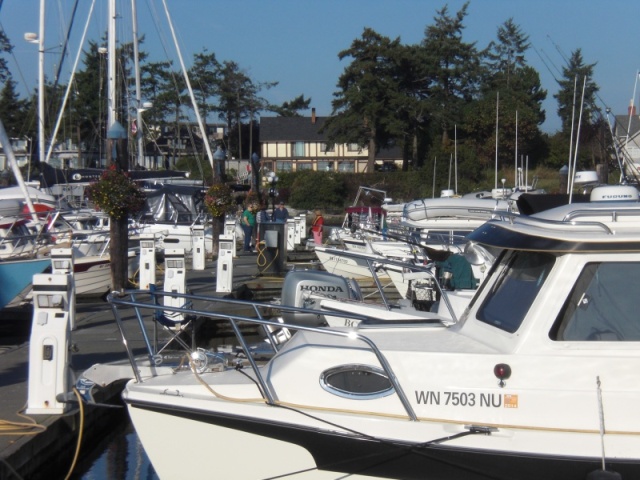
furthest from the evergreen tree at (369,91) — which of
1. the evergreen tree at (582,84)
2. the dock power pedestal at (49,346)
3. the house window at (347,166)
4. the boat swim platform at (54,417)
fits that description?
the dock power pedestal at (49,346)

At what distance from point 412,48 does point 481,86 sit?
649cm

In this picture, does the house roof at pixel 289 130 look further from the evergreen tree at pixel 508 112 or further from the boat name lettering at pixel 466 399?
the boat name lettering at pixel 466 399

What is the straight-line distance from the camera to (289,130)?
8600cm

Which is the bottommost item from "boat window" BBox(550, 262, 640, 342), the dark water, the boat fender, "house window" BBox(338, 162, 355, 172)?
the dark water

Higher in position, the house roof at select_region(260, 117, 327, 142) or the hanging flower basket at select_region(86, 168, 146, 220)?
the house roof at select_region(260, 117, 327, 142)

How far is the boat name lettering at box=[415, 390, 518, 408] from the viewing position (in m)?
5.54

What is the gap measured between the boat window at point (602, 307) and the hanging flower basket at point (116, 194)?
12256 millimetres

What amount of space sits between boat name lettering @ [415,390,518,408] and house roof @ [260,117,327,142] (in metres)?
79.3

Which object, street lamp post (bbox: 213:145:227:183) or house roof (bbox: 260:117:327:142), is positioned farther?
house roof (bbox: 260:117:327:142)

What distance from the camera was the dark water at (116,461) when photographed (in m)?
→ 7.98

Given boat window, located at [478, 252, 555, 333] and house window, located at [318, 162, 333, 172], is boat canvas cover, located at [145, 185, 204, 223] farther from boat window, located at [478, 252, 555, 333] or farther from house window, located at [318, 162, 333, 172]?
house window, located at [318, 162, 333, 172]

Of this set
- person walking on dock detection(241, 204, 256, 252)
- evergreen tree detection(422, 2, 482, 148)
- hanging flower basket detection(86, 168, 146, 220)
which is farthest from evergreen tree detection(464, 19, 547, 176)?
hanging flower basket detection(86, 168, 146, 220)

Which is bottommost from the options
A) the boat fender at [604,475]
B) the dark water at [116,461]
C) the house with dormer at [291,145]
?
the dark water at [116,461]

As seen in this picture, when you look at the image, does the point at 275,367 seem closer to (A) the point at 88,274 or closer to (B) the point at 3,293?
(B) the point at 3,293
